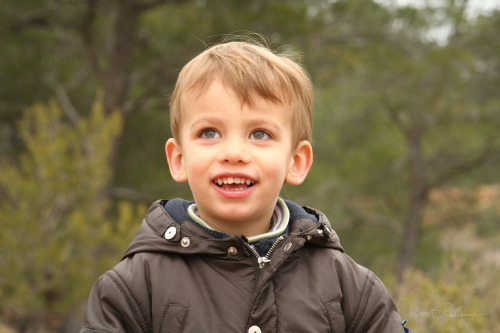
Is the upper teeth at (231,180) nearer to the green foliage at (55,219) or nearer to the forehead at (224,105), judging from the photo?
the forehead at (224,105)

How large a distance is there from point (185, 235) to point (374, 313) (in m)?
0.61

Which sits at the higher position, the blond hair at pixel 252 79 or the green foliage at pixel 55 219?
the blond hair at pixel 252 79

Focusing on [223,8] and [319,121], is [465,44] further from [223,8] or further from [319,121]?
[223,8]

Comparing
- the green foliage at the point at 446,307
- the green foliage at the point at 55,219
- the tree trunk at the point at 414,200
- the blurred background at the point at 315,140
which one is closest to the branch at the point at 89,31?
the blurred background at the point at 315,140

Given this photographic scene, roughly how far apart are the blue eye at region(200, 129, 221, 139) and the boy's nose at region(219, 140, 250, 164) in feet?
0.15

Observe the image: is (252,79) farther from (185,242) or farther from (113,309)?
(113,309)

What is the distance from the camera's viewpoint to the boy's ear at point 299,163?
7.39 ft

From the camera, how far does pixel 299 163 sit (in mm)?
2285

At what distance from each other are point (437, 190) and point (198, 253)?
57.3 ft

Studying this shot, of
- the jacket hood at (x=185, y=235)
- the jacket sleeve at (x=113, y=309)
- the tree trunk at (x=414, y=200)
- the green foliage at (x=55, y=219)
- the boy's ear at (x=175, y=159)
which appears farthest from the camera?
the tree trunk at (x=414, y=200)

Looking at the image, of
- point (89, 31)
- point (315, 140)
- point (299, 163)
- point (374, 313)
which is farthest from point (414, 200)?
point (374, 313)

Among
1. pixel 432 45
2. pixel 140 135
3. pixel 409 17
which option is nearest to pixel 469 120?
pixel 432 45

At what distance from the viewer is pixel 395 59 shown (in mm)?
12094

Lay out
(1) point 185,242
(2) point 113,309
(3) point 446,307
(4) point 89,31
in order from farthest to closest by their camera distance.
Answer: (4) point 89,31, (3) point 446,307, (1) point 185,242, (2) point 113,309
